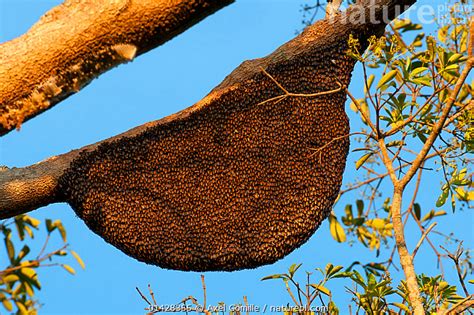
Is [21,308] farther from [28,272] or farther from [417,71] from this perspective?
[417,71]

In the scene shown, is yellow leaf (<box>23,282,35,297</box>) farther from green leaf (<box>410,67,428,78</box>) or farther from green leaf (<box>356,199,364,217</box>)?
green leaf (<box>410,67,428,78</box>)

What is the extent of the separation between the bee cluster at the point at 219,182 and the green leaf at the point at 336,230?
0.91 m

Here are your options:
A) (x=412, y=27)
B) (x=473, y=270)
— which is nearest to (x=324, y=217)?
(x=473, y=270)

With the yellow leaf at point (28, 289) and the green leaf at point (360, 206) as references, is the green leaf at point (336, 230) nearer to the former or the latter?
the green leaf at point (360, 206)

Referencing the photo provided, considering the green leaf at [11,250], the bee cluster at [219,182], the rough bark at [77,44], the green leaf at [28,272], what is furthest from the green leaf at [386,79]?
the green leaf at [11,250]

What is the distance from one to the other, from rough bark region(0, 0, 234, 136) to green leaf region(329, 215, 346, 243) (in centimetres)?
221

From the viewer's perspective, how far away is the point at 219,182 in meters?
3.43

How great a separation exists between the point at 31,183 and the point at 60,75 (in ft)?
3.07

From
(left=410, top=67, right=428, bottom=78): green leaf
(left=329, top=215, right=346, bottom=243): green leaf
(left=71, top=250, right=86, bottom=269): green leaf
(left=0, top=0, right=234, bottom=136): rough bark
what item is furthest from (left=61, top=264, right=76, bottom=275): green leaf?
(left=410, top=67, right=428, bottom=78): green leaf

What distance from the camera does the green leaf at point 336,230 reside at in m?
4.40

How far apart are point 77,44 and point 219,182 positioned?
3.75ft

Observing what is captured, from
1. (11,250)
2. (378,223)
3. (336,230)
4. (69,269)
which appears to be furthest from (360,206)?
(11,250)

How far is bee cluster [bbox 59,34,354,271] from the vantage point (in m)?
3.39

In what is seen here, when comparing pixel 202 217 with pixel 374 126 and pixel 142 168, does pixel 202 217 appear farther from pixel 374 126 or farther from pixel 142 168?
pixel 374 126
